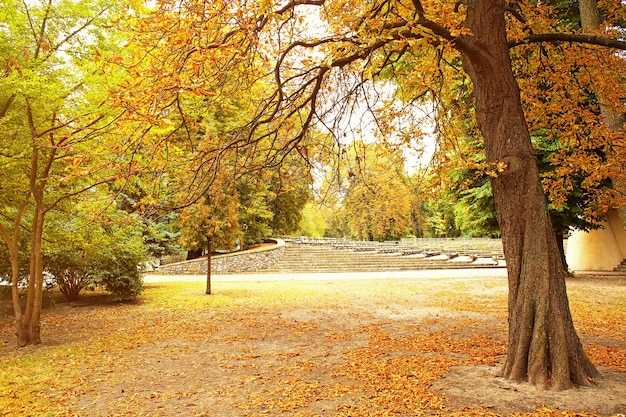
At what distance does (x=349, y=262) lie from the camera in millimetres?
27125

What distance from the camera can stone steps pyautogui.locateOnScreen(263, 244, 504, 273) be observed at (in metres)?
25.4

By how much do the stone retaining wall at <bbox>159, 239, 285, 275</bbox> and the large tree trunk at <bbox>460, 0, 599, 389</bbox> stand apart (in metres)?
21.4

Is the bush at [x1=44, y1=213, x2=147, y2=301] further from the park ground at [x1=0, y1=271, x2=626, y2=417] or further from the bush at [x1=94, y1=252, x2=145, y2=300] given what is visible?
the park ground at [x1=0, y1=271, x2=626, y2=417]

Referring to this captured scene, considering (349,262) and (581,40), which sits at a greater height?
(581,40)

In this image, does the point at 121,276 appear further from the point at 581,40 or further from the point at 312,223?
the point at 312,223

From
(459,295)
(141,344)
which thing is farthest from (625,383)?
(459,295)

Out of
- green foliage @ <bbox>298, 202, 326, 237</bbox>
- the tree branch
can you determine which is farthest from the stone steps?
the tree branch

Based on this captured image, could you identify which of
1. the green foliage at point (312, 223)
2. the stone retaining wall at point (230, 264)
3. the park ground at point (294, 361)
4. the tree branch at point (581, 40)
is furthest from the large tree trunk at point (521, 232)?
the green foliage at point (312, 223)

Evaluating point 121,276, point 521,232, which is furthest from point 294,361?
point 121,276

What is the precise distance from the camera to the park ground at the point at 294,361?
13.1ft

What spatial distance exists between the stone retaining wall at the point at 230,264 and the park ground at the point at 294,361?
499 inches

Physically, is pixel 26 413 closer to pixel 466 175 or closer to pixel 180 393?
pixel 180 393

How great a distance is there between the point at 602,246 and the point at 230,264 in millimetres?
20073

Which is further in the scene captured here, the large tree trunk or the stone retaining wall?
the stone retaining wall
